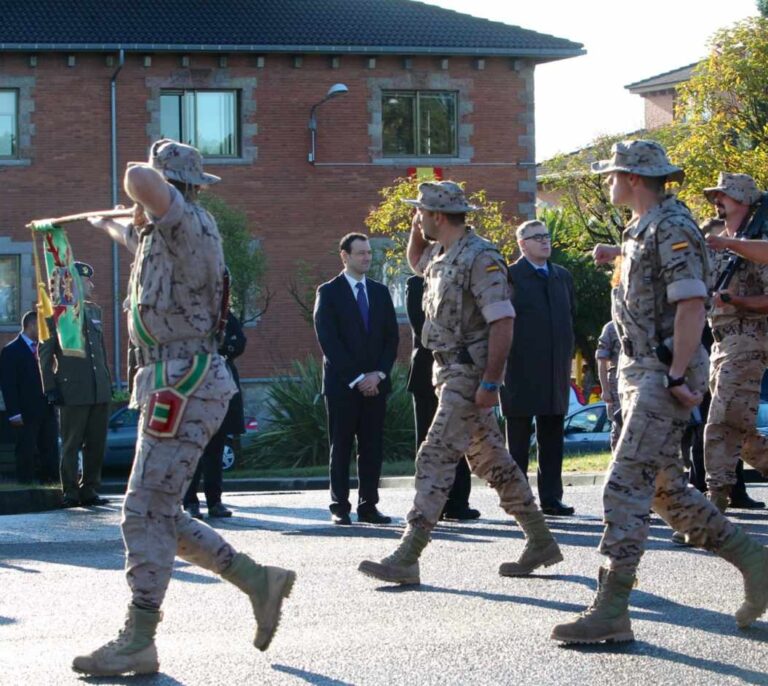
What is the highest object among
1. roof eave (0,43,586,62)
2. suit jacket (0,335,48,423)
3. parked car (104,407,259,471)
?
roof eave (0,43,586,62)

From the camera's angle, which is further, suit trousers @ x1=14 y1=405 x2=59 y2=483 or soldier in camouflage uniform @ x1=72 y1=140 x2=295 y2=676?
suit trousers @ x1=14 y1=405 x2=59 y2=483

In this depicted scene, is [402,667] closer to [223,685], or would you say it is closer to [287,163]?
[223,685]

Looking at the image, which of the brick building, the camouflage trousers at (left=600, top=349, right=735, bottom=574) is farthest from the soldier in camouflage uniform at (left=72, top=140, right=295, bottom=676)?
the brick building

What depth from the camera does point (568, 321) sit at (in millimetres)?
11742

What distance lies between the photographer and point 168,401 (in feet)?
20.3

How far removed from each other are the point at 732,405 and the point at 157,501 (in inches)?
175

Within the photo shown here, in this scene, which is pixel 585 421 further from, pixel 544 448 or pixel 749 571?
pixel 749 571

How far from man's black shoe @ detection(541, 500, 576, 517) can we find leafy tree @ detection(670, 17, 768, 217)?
1648cm

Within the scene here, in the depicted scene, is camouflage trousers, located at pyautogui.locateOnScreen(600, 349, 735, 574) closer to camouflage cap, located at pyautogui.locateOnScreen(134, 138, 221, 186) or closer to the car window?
camouflage cap, located at pyautogui.locateOnScreen(134, 138, 221, 186)

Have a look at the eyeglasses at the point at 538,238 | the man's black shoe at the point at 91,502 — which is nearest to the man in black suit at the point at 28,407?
the man's black shoe at the point at 91,502

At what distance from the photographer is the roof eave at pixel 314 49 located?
108ft

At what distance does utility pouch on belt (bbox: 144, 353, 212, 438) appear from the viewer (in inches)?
243

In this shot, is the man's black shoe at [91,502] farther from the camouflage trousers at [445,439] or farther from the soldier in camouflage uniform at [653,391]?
the soldier in camouflage uniform at [653,391]

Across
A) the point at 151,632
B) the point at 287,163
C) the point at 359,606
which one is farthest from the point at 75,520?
the point at 287,163
